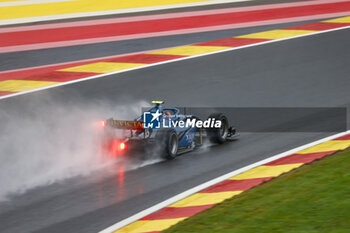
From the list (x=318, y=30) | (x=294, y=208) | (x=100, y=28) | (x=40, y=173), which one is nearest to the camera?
(x=294, y=208)

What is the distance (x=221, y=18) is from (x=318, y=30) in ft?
13.0

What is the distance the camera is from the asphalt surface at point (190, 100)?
973 cm

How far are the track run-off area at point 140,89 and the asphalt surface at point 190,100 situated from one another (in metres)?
0.03

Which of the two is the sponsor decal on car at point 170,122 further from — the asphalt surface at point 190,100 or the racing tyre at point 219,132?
the asphalt surface at point 190,100

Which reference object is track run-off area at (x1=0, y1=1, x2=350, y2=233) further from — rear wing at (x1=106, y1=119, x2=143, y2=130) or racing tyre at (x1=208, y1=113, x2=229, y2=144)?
rear wing at (x1=106, y1=119, x2=143, y2=130)

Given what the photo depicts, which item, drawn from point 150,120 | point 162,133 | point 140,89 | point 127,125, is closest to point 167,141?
point 162,133

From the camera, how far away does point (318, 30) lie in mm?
21906

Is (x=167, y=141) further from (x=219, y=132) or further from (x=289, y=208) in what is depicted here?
(x=289, y=208)

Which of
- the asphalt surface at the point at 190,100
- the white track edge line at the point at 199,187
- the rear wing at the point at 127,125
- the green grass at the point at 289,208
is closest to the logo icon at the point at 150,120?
the rear wing at the point at 127,125

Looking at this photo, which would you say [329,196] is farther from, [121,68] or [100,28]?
[100,28]

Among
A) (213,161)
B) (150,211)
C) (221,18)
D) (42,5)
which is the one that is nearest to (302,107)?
Result: (213,161)

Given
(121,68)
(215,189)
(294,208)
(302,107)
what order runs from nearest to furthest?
(294,208) < (215,189) < (302,107) < (121,68)

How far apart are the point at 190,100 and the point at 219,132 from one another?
11.5 feet

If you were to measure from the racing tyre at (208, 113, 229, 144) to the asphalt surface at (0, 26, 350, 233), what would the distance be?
0.25m
